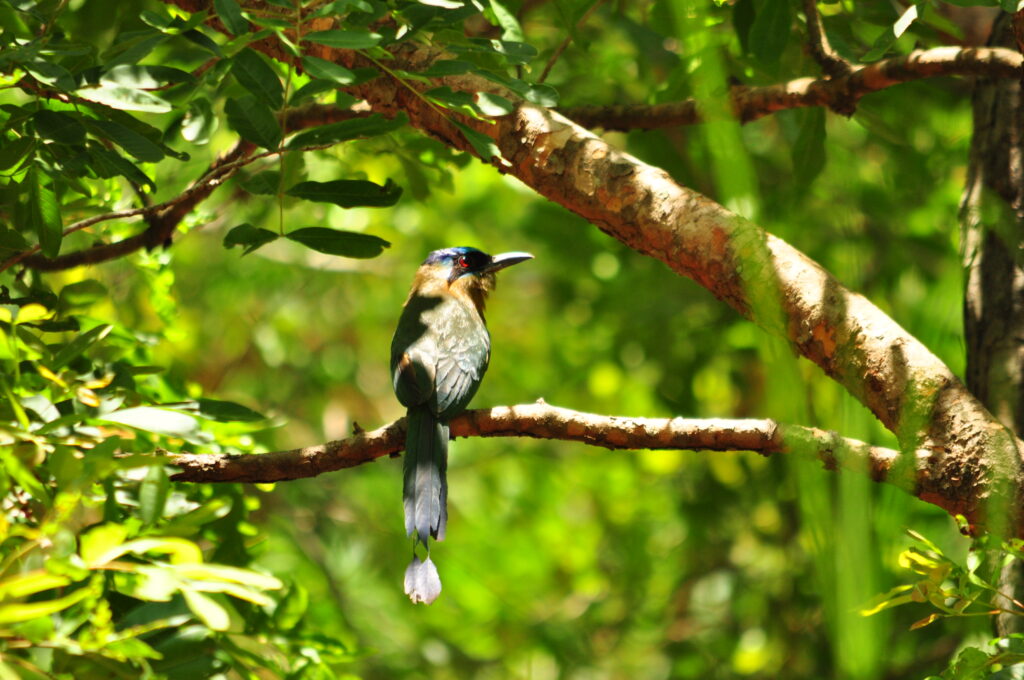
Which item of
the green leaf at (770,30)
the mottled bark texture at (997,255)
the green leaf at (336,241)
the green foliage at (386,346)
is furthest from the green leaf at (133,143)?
the mottled bark texture at (997,255)

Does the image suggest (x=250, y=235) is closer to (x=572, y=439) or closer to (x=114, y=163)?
(x=114, y=163)

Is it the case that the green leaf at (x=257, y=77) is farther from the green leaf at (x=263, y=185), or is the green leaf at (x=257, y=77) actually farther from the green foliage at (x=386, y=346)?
the green leaf at (x=263, y=185)

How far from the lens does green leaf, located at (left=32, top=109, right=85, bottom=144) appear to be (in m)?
2.17

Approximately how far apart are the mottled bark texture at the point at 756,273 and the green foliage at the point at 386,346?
0.38 ft

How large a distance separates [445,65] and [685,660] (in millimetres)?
4011

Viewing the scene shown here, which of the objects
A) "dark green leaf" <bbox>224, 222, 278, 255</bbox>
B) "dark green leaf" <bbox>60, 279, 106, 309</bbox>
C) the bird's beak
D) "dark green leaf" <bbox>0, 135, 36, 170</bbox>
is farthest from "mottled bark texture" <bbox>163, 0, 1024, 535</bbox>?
the bird's beak

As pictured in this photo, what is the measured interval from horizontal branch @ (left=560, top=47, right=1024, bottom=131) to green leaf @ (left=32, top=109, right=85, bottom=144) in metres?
1.57

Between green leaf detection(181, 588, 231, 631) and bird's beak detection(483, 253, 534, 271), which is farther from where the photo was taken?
bird's beak detection(483, 253, 534, 271)

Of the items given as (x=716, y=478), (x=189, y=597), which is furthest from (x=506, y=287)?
(x=189, y=597)

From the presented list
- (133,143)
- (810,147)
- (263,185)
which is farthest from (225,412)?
(810,147)

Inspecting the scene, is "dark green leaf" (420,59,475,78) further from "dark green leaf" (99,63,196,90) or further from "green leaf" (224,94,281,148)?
"dark green leaf" (99,63,196,90)

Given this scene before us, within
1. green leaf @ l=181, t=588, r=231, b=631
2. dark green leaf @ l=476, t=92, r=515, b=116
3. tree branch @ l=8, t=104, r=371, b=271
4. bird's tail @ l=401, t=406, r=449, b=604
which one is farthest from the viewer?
tree branch @ l=8, t=104, r=371, b=271

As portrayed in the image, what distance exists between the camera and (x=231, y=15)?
203 cm

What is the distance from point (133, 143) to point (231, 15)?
1.11 feet
